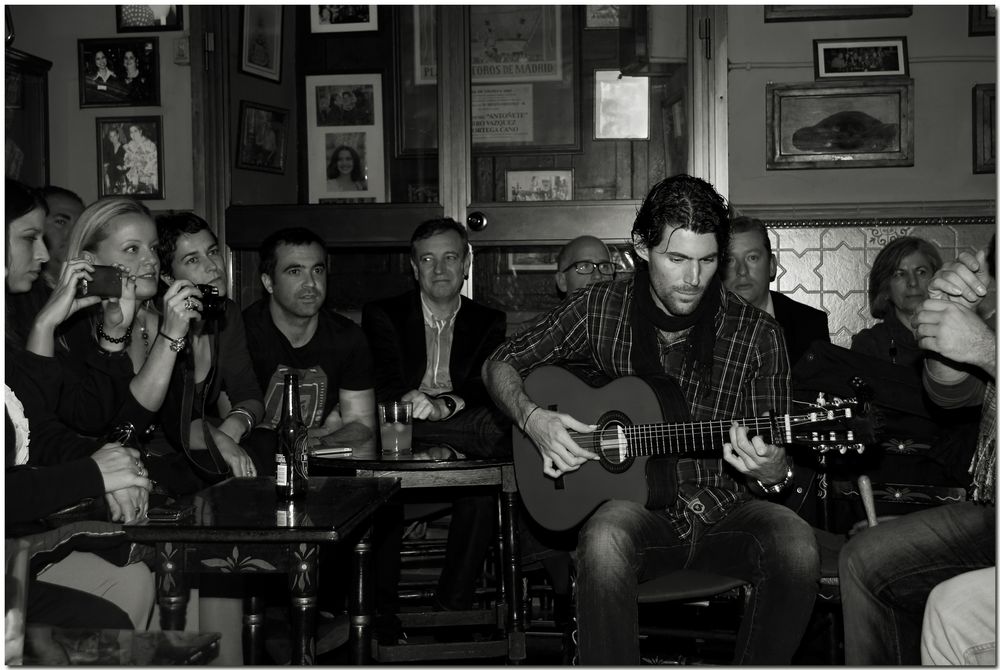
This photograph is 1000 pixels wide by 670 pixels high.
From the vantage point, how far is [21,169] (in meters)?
4.36

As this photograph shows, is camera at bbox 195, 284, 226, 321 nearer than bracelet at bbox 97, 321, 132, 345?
No

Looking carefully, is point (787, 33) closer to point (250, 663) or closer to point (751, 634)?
point (751, 634)

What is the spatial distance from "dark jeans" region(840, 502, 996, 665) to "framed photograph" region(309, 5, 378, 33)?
12.1 ft

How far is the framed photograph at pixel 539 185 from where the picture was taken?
4.77 meters

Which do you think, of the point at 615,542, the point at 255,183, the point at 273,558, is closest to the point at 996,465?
the point at 615,542

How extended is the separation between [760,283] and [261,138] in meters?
2.57

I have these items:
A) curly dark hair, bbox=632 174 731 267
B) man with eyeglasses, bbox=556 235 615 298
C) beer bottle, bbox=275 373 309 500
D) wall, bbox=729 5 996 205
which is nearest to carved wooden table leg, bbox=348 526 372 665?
beer bottle, bbox=275 373 309 500

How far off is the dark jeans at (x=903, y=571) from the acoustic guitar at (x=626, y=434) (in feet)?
0.74

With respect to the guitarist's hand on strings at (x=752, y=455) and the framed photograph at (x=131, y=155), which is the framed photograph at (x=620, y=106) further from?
the guitarist's hand on strings at (x=752, y=455)

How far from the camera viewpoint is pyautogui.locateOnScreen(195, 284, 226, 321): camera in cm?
286

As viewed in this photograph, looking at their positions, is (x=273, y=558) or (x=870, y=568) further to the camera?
(x=870, y=568)

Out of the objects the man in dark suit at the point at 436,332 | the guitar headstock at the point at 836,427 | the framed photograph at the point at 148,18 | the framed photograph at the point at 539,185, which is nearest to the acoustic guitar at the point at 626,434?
the guitar headstock at the point at 836,427

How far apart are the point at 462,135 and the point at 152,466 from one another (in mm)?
2375

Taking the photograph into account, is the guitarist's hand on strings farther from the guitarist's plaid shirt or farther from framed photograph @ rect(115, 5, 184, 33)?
framed photograph @ rect(115, 5, 184, 33)
